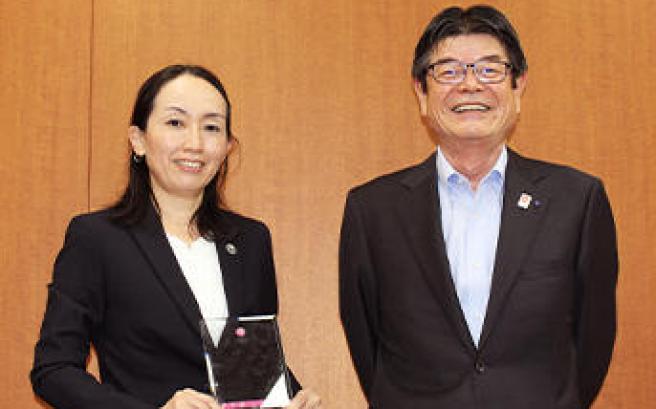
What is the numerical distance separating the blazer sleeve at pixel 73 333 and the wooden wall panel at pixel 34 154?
109 cm

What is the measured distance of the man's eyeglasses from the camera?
235 cm

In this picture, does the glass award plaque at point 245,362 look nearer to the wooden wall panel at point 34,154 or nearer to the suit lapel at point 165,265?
the suit lapel at point 165,265

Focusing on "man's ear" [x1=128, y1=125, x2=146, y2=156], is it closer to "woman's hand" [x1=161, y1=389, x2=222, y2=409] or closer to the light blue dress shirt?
"woman's hand" [x1=161, y1=389, x2=222, y2=409]

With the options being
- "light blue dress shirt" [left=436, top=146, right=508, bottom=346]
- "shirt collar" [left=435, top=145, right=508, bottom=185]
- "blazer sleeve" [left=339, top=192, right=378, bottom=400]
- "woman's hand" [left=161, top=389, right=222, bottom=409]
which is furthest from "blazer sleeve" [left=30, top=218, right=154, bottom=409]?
"shirt collar" [left=435, top=145, right=508, bottom=185]

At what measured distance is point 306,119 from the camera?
343 centimetres

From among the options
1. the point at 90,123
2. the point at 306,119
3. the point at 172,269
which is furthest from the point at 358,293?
the point at 90,123

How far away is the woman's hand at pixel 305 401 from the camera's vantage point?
2.04m

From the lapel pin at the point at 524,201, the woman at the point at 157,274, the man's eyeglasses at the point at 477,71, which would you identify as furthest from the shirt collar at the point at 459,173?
the woman at the point at 157,274

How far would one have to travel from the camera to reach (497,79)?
7.73 ft

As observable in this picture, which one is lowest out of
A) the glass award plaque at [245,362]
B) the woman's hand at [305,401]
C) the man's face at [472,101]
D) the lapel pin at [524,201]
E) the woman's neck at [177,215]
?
the woman's hand at [305,401]

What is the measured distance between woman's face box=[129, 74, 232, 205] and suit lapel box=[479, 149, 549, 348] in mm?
876

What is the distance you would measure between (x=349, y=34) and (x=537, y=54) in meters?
0.85

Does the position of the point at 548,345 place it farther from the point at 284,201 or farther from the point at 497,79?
the point at 284,201

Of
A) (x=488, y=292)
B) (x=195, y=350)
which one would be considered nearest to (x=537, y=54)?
(x=488, y=292)
